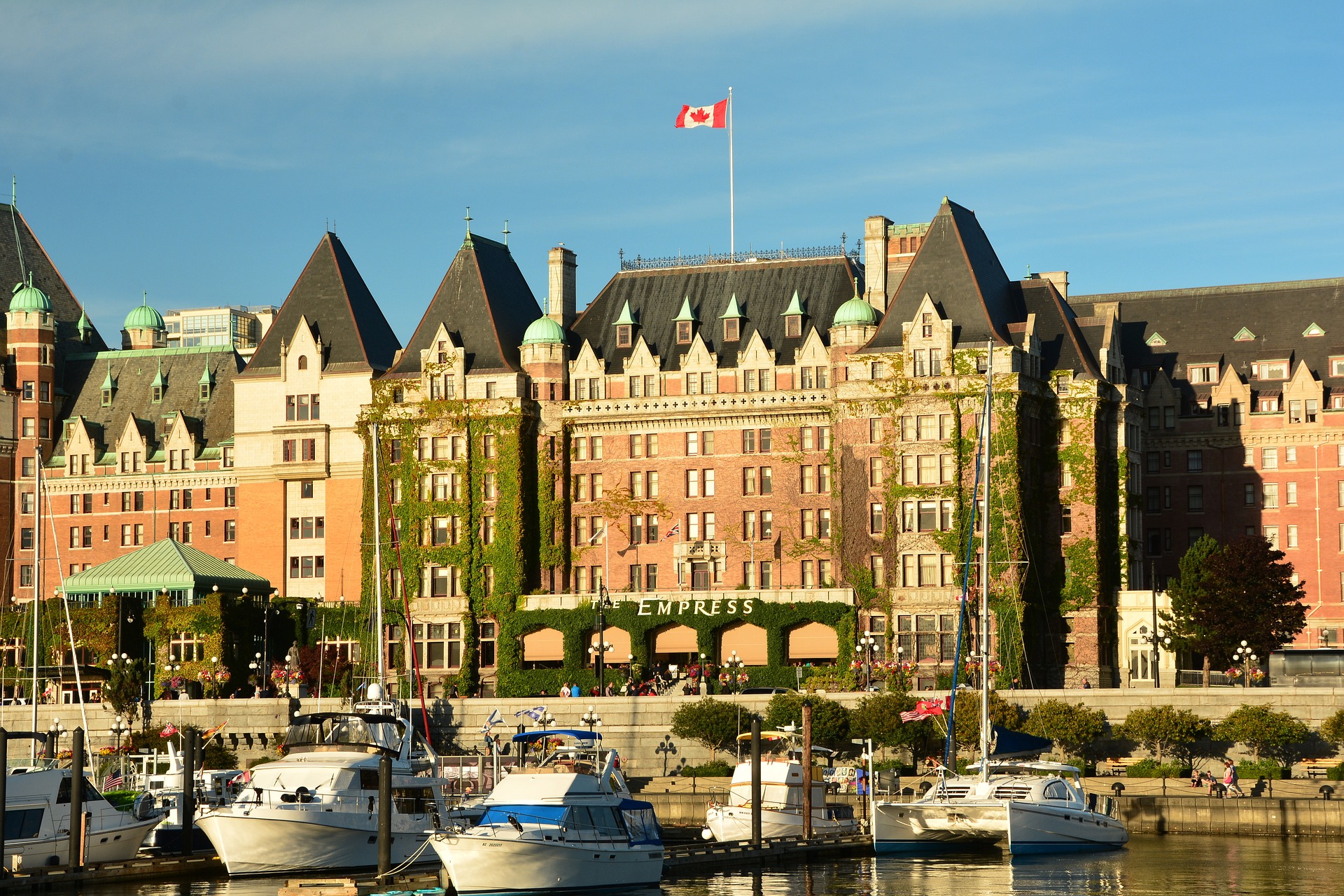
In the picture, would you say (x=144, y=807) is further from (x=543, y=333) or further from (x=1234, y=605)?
(x=1234, y=605)

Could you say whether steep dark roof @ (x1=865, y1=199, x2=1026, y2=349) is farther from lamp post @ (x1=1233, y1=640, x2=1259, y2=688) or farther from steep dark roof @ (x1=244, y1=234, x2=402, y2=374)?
steep dark roof @ (x1=244, y1=234, x2=402, y2=374)

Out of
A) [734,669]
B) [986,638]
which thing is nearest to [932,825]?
[986,638]

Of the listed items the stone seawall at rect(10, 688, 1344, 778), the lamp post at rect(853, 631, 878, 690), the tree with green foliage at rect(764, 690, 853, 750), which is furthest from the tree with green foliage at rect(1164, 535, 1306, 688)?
the tree with green foliage at rect(764, 690, 853, 750)

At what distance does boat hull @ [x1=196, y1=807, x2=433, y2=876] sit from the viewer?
2611 inches

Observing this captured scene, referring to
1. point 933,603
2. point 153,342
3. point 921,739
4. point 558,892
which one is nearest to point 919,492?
point 933,603

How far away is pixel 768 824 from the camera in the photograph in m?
73.8

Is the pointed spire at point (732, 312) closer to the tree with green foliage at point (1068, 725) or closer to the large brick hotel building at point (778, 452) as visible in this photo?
the large brick hotel building at point (778, 452)

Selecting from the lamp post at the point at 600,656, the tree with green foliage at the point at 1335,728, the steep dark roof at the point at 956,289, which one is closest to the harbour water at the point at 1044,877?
the tree with green foliage at the point at 1335,728

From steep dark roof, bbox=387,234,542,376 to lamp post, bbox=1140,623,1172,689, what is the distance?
38.2m

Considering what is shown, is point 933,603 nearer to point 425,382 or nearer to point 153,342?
point 425,382

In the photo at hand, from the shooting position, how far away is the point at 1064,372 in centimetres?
11094

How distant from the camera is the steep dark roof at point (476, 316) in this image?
11825 centimetres

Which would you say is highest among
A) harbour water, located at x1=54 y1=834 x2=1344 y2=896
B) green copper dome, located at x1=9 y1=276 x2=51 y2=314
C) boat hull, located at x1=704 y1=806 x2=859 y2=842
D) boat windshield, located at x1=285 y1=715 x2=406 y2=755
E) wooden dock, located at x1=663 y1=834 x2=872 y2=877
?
green copper dome, located at x1=9 y1=276 x2=51 y2=314

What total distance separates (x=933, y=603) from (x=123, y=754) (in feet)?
134
